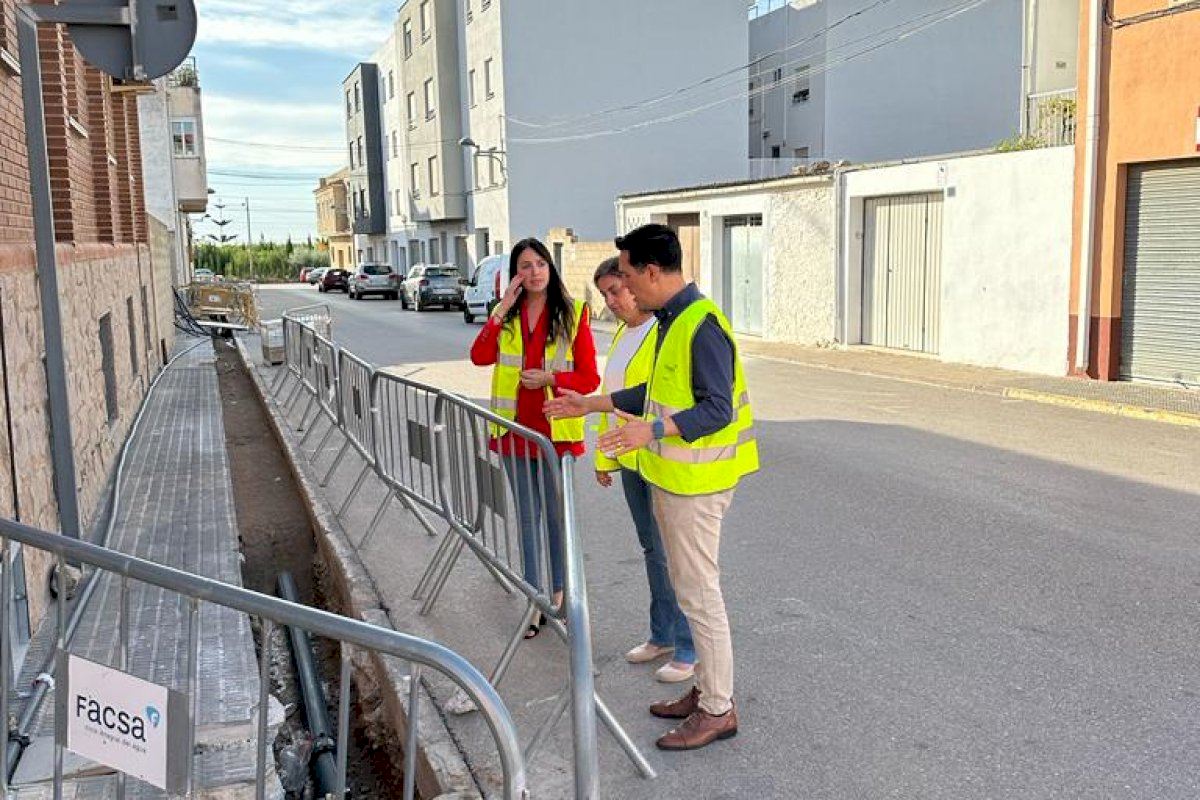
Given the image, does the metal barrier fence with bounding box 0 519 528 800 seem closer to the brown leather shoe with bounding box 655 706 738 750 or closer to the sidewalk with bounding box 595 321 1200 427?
the brown leather shoe with bounding box 655 706 738 750

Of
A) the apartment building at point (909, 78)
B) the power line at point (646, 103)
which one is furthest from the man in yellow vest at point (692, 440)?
the power line at point (646, 103)

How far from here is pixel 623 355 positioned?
473 cm

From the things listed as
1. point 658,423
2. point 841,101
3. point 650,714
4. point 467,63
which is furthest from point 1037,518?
point 467,63

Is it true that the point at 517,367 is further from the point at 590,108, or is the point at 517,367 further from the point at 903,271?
the point at 590,108

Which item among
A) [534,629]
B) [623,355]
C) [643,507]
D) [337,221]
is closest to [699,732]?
[643,507]

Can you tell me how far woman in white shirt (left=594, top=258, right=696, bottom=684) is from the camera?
4.58 meters

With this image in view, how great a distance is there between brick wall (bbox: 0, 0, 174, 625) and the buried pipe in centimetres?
136

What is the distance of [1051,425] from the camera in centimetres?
1090

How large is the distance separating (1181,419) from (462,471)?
8695 mm

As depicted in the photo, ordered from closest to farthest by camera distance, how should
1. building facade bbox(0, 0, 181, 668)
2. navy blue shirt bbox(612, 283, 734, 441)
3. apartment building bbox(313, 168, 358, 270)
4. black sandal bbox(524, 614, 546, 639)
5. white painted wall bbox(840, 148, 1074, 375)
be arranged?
navy blue shirt bbox(612, 283, 734, 441)
black sandal bbox(524, 614, 546, 639)
building facade bbox(0, 0, 181, 668)
white painted wall bbox(840, 148, 1074, 375)
apartment building bbox(313, 168, 358, 270)

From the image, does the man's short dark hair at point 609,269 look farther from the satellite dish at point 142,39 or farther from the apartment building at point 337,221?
the apartment building at point 337,221

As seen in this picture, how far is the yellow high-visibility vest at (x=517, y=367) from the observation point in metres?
5.11

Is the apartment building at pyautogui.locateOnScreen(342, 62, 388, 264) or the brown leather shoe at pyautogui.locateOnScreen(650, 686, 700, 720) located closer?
the brown leather shoe at pyautogui.locateOnScreen(650, 686, 700, 720)

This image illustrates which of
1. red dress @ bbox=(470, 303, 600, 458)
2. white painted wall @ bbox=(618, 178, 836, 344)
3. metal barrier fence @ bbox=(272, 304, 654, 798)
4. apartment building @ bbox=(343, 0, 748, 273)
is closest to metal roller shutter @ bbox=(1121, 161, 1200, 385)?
white painted wall @ bbox=(618, 178, 836, 344)
